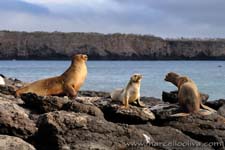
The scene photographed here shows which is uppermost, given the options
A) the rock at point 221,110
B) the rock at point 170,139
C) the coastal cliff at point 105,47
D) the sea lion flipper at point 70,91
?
the sea lion flipper at point 70,91

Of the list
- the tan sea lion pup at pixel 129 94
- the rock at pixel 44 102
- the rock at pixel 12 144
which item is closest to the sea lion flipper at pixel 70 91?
the tan sea lion pup at pixel 129 94

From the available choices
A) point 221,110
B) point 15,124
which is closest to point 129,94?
point 221,110

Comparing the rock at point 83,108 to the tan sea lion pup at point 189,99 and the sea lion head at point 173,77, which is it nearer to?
the tan sea lion pup at point 189,99

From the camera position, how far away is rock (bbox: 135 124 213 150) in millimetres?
10971

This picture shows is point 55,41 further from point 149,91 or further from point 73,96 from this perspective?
point 73,96

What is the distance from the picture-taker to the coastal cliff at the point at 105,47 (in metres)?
130

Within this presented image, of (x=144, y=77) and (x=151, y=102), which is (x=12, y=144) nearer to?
(x=151, y=102)

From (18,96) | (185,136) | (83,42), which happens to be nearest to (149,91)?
(18,96)

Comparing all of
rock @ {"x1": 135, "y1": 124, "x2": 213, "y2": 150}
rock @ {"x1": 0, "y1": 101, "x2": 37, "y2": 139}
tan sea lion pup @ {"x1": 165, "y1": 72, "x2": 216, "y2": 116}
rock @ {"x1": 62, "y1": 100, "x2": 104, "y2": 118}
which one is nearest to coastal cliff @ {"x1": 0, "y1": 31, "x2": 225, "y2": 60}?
tan sea lion pup @ {"x1": 165, "y1": 72, "x2": 216, "y2": 116}

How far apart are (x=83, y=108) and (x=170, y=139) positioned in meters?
1.68

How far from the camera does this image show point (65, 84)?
1430 centimetres

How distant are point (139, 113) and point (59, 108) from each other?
1509 millimetres

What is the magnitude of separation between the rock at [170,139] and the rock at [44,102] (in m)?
1.59

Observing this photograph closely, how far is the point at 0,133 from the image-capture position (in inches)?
413
